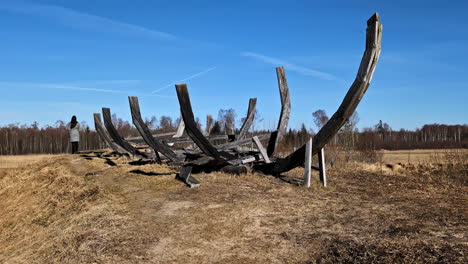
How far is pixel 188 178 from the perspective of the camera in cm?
779

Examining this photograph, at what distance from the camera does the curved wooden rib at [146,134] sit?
923 centimetres

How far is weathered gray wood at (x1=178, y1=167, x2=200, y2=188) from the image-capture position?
24.5ft

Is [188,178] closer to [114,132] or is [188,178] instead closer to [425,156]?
[114,132]

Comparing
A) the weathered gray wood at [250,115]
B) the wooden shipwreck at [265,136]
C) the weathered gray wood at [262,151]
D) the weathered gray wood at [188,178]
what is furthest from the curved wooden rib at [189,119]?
the weathered gray wood at [250,115]

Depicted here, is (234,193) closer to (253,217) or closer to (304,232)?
(253,217)

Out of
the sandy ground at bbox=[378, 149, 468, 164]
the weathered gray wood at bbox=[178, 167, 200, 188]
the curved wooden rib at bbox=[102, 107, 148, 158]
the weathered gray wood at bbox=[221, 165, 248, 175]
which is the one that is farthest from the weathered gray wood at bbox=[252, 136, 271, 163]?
the sandy ground at bbox=[378, 149, 468, 164]

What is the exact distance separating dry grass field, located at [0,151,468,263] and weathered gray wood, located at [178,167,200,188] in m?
0.15

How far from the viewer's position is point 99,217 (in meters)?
5.87

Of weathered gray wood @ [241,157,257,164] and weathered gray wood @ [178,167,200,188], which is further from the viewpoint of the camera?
weathered gray wood @ [241,157,257,164]

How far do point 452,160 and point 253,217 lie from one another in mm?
11121

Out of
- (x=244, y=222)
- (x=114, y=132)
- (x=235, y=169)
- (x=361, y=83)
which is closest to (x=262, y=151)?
(x=235, y=169)

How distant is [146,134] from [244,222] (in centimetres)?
501

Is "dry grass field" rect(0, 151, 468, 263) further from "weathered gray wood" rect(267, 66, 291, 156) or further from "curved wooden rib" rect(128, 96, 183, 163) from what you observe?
"weathered gray wood" rect(267, 66, 291, 156)

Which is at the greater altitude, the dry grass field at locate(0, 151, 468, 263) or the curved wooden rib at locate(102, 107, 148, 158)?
the curved wooden rib at locate(102, 107, 148, 158)
